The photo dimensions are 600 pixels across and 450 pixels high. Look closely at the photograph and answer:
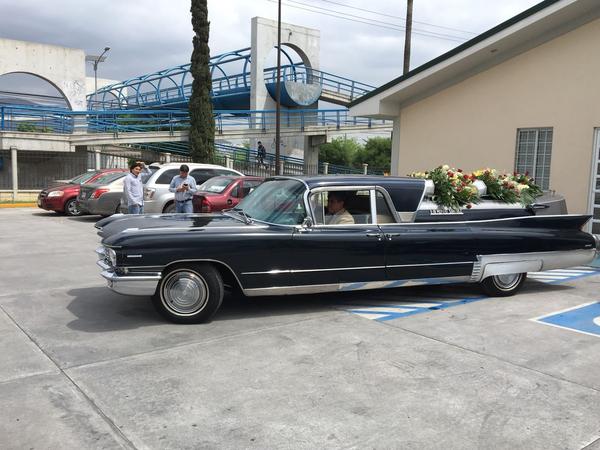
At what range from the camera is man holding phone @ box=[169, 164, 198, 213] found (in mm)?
10584

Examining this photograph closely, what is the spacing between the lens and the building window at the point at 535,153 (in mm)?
11367

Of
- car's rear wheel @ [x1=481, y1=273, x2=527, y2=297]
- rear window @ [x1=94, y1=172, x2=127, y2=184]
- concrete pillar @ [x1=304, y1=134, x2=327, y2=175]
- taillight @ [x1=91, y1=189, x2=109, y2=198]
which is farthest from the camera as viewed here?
concrete pillar @ [x1=304, y1=134, x2=327, y2=175]

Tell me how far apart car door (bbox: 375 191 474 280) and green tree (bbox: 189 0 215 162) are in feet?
70.2

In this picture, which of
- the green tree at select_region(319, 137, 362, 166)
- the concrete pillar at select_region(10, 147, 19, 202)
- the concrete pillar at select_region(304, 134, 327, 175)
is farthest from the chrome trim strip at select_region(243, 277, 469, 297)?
the green tree at select_region(319, 137, 362, 166)

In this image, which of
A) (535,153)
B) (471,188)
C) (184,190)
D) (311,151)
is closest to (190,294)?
(471,188)

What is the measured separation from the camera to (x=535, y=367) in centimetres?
446

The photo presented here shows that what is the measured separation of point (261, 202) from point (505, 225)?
303 centimetres

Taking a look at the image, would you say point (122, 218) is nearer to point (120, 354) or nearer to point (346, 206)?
point (120, 354)

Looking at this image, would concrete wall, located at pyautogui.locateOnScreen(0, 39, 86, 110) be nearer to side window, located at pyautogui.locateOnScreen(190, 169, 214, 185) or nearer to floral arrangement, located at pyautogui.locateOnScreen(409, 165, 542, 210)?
side window, located at pyautogui.locateOnScreen(190, 169, 214, 185)

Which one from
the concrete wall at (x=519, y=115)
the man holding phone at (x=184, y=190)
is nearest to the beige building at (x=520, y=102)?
the concrete wall at (x=519, y=115)

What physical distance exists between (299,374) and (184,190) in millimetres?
6950

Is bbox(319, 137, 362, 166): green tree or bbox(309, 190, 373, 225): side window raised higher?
bbox(319, 137, 362, 166): green tree

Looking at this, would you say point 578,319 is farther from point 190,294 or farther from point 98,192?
point 98,192

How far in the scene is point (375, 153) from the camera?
6894cm
